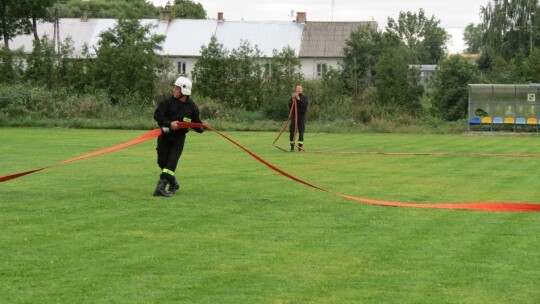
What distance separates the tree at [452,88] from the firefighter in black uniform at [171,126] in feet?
124

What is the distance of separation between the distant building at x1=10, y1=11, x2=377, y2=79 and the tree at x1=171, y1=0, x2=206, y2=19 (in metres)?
24.3

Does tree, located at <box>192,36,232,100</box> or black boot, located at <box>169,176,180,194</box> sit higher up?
tree, located at <box>192,36,232,100</box>

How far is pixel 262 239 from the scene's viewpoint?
11.9m

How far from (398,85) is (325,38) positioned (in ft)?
138

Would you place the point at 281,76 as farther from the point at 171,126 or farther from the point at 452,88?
the point at 171,126

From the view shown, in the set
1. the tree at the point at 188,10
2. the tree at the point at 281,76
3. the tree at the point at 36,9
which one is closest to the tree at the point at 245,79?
the tree at the point at 281,76

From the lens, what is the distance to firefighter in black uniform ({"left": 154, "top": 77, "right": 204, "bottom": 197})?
16422mm

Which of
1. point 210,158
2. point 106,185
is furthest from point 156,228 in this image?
point 210,158

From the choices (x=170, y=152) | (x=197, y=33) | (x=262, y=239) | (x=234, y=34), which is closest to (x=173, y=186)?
(x=170, y=152)

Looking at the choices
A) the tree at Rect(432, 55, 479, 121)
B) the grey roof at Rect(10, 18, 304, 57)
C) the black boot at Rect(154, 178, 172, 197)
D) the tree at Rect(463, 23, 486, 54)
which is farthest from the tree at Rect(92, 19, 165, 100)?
the tree at Rect(463, 23, 486, 54)

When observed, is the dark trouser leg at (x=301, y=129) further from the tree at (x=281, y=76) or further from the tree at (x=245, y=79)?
the tree at (x=245, y=79)

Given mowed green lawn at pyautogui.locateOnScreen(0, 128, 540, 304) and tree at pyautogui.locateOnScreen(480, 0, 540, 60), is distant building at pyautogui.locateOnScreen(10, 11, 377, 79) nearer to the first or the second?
tree at pyautogui.locateOnScreen(480, 0, 540, 60)

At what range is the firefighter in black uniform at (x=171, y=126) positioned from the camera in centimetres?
1642

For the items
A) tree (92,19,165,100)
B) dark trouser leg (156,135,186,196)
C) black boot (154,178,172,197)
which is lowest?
black boot (154,178,172,197)
